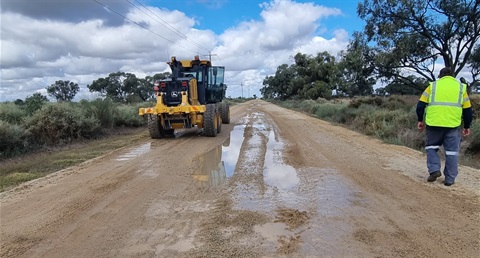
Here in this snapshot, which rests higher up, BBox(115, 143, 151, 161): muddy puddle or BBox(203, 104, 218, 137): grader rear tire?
BBox(203, 104, 218, 137): grader rear tire

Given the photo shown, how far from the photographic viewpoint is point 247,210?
5.05 meters

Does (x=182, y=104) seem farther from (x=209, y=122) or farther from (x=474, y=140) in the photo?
(x=474, y=140)

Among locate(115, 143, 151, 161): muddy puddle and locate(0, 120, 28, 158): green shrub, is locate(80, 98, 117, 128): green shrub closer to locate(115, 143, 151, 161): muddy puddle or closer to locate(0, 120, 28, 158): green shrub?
locate(0, 120, 28, 158): green shrub

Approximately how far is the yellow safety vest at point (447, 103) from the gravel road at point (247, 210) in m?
1.12

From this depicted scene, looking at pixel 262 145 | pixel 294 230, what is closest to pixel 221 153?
pixel 262 145

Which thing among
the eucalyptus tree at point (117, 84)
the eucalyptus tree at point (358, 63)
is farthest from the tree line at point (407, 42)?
the eucalyptus tree at point (117, 84)

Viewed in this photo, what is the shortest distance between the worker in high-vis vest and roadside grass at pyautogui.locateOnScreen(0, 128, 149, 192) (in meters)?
8.00

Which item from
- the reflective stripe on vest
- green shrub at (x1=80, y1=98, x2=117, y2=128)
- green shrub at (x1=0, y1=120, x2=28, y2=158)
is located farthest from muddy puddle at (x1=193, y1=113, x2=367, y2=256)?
green shrub at (x1=80, y1=98, x2=117, y2=128)

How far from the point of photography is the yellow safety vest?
619cm

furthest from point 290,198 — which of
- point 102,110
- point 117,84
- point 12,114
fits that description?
point 117,84

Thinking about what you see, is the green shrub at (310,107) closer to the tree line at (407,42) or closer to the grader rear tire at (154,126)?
the tree line at (407,42)

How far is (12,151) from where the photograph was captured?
10.4m

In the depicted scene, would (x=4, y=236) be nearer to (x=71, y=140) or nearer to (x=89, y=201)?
(x=89, y=201)

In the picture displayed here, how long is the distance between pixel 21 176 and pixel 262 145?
→ 644cm
